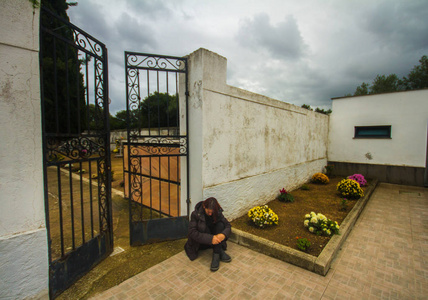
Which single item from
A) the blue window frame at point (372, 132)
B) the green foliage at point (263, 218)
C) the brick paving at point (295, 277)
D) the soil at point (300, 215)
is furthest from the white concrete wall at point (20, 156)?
the blue window frame at point (372, 132)

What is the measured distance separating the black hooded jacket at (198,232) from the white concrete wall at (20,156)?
6.57 feet

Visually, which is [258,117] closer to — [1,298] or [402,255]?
[402,255]

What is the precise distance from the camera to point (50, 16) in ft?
8.71

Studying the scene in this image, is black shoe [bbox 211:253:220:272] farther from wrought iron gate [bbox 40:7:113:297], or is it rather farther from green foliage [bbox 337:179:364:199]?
green foliage [bbox 337:179:364:199]

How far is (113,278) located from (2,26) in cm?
351

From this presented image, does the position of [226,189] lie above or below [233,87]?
below

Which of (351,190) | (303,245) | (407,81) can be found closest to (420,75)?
(407,81)

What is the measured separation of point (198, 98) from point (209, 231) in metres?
2.53

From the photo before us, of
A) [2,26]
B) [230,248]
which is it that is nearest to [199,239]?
[230,248]

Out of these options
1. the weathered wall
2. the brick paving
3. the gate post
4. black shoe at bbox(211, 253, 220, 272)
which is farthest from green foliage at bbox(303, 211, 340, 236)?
the weathered wall

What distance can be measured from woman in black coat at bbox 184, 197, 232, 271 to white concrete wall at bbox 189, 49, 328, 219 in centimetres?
62

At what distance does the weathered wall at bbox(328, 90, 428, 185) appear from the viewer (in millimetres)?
8781

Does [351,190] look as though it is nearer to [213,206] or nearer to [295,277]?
[295,277]

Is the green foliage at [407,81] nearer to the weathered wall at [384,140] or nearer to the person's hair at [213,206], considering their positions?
the weathered wall at [384,140]
